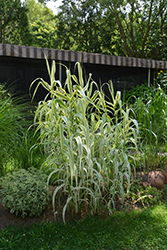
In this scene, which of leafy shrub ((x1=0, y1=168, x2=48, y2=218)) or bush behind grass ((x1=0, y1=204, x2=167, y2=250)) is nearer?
bush behind grass ((x1=0, y1=204, x2=167, y2=250))

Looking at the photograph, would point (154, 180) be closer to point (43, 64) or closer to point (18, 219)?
point (18, 219)

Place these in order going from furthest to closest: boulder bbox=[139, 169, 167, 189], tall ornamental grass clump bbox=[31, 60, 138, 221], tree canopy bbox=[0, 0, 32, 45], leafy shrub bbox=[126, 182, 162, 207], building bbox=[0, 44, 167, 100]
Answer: tree canopy bbox=[0, 0, 32, 45] < building bbox=[0, 44, 167, 100] < boulder bbox=[139, 169, 167, 189] < leafy shrub bbox=[126, 182, 162, 207] < tall ornamental grass clump bbox=[31, 60, 138, 221]

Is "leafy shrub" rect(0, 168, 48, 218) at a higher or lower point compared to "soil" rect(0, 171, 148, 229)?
higher

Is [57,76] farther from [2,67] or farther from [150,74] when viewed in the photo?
[150,74]

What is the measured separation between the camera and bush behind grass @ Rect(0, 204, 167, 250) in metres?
2.08

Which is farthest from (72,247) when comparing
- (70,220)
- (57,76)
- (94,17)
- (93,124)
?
(94,17)

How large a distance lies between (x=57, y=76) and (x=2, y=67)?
145cm

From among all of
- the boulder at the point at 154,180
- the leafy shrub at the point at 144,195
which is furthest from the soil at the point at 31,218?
the boulder at the point at 154,180

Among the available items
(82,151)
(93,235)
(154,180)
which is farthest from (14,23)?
(93,235)

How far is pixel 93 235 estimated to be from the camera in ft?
7.26

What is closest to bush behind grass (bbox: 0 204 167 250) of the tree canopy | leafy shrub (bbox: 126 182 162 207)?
leafy shrub (bbox: 126 182 162 207)

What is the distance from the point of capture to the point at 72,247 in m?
2.06

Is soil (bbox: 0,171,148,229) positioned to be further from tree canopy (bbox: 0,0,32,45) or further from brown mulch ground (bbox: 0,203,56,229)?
tree canopy (bbox: 0,0,32,45)

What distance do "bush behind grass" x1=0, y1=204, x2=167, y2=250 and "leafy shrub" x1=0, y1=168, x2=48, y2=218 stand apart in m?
0.17
